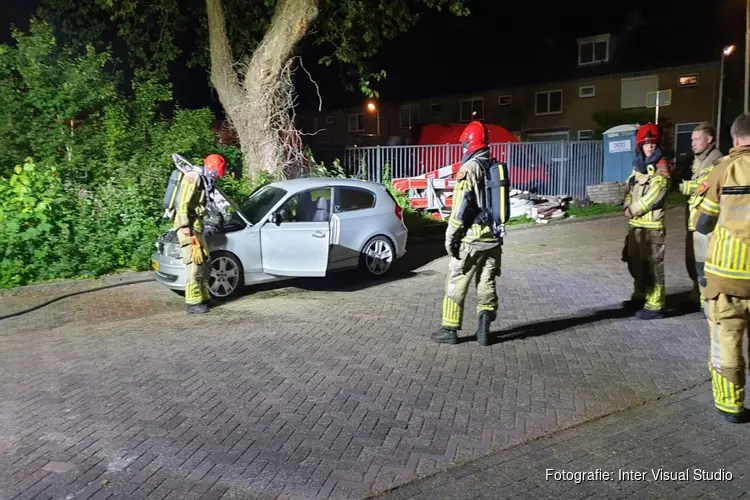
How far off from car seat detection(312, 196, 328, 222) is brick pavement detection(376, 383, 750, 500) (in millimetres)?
5472

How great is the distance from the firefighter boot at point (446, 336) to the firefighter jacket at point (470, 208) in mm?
911

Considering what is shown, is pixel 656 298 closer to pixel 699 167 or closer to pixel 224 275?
pixel 699 167

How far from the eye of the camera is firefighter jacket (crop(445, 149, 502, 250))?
5.82 m

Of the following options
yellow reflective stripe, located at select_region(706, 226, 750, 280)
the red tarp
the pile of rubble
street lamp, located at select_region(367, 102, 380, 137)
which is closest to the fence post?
the pile of rubble

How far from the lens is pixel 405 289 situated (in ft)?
29.9

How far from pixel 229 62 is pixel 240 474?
11429mm

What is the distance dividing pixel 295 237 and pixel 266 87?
5.60 metres

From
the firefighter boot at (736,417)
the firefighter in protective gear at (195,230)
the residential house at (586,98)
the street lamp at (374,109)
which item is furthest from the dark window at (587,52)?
the firefighter boot at (736,417)

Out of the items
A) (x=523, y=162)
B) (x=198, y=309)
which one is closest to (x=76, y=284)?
(x=198, y=309)

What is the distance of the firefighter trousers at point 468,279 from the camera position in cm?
606

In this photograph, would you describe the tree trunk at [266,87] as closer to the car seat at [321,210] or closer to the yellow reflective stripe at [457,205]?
the car seat at [321,210]

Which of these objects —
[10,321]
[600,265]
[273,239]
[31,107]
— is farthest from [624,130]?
[10,321]

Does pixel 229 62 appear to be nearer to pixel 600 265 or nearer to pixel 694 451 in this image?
pixel 600 265

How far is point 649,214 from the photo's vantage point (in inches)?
272
